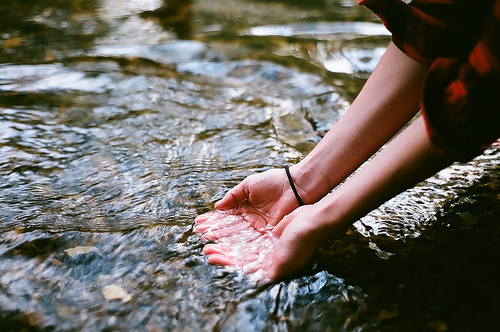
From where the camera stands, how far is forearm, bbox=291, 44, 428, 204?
1808 mm

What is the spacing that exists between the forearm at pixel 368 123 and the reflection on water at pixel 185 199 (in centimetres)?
30

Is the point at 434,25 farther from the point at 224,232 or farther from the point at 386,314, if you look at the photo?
the point at 224,232

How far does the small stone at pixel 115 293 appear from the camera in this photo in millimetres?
1680

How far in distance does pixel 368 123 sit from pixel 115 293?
1.28 metres

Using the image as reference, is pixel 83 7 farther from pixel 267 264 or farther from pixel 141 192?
A: pixel 267 264

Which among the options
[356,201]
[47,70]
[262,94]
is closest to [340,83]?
[262,94]

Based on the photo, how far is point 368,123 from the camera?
6.23 feet

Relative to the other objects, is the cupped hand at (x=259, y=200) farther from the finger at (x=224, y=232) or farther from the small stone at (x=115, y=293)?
the small stone at (x=115, y=293)

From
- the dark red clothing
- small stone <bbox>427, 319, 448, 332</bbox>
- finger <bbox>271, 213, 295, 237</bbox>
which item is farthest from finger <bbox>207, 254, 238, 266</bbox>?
the dark red clothing

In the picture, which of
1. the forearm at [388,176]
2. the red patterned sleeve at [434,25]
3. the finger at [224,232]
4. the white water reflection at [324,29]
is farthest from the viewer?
the white water reflection at [324,29]

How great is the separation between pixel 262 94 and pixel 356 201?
220 centimetres

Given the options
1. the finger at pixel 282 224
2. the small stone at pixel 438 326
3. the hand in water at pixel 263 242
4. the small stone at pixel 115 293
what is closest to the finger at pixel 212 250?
the hand in water at pixel 263 242

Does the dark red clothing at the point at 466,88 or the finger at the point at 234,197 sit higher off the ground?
the dark red clothing at the point at 466,88

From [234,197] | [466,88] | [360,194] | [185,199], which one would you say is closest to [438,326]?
[360,194]
